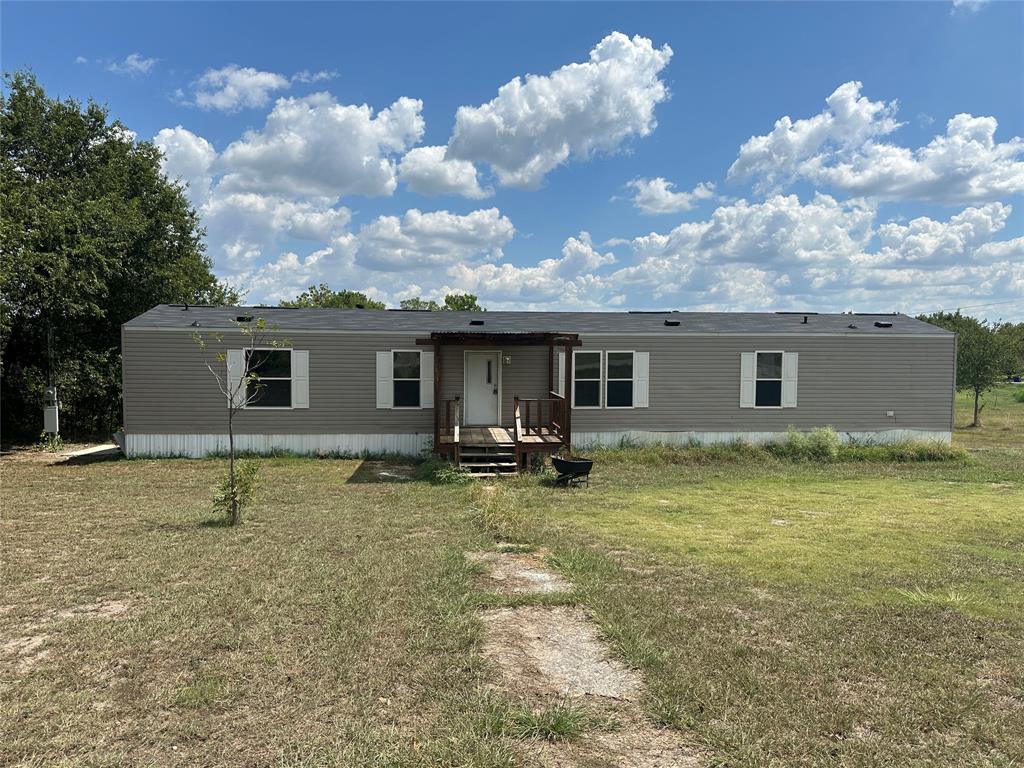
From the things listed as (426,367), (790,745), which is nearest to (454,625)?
(790,745)

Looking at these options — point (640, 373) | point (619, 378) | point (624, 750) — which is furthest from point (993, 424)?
point (624, 750)

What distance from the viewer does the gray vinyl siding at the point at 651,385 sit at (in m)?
13.1

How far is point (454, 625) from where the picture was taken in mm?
4215

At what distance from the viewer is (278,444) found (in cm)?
1331

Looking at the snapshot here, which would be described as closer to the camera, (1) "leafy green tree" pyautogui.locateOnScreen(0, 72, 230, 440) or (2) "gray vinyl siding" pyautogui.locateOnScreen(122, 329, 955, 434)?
(2) "gray vinyl siding" pyautogui.locateOnScreen(122, 329, 955, 434)

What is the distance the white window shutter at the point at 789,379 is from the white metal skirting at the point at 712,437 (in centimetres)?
78

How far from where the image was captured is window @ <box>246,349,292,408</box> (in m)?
13.2

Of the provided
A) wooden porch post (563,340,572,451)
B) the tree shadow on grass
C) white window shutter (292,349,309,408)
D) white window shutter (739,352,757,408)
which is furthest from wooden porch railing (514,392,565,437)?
white window shutter (292,349,309,408)

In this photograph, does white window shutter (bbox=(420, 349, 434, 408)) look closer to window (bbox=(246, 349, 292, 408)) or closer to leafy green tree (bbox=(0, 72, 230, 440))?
window (bbox=(246, 349, 292, 408))

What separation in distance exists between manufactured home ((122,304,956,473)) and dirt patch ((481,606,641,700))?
777cm

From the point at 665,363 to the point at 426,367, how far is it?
555 centimetres

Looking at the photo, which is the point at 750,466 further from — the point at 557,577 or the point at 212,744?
the point at 212,744

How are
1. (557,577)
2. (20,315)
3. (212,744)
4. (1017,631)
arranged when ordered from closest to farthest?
(212,744), (1017,631), (557,577), (20,315)

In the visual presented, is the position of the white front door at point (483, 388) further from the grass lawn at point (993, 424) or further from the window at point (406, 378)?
the grass lawn at point (993, 424)
